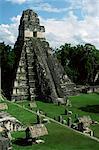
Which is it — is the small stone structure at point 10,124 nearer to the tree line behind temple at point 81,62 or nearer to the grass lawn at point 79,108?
the grass lawn at point 79,108

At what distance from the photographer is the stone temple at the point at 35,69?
54.3 metres

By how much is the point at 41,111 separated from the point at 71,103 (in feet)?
27.1

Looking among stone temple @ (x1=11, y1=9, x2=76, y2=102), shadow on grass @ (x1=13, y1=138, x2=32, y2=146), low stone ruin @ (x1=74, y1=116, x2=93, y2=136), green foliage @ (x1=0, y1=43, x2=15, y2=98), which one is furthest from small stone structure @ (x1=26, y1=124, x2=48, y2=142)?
green foliage @ (x1=0, y1=43, x2=15, y2=98)

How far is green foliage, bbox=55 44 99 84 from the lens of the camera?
7969 cm

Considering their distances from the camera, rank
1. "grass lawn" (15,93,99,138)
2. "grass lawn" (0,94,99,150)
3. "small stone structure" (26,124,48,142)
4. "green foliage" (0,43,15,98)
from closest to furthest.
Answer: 1. "grass lawn" (0,94,99,150)
2. "small stone structure" (26,124,48,142)
3. "grass lawn" (15,93,99,138)
4. "green foliage" (0,43,15,98)

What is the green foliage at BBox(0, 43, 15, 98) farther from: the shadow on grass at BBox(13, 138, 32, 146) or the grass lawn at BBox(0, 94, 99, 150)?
the shadow on grass at BBox(13, 138, 32, 146)

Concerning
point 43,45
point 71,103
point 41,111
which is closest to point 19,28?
point 43,45

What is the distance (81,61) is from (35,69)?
2545cm

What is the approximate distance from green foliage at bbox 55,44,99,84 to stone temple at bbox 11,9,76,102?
18420mm

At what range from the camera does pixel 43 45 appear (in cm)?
6159

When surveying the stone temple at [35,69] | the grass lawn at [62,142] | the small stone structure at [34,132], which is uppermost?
the stone temple at [35,69]

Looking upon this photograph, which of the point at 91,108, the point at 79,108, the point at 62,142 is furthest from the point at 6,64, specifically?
the point at 62,142

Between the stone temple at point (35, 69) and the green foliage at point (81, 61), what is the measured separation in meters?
18.4

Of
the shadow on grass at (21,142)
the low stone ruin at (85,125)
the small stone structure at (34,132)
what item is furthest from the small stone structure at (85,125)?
the shadow on grass at (21,142)
